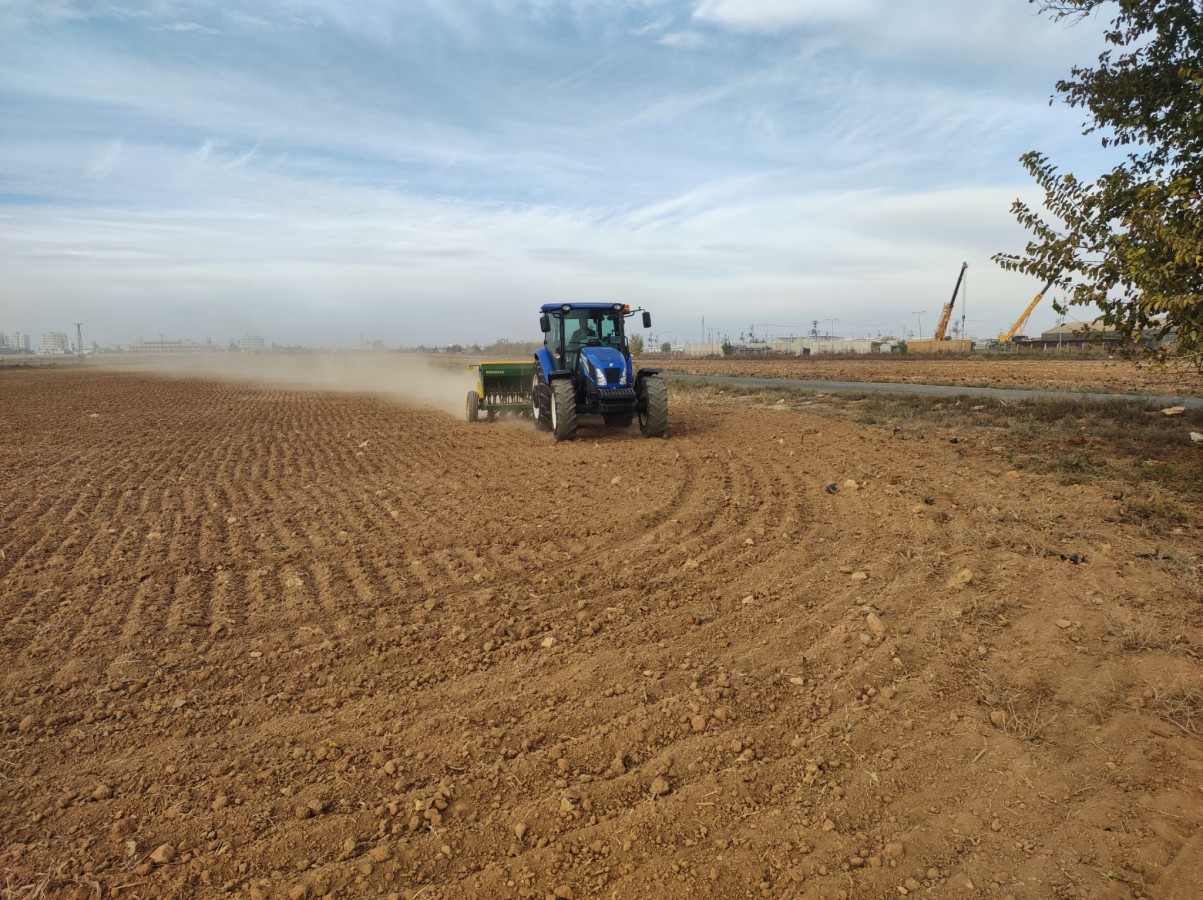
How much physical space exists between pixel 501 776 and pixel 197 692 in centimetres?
206

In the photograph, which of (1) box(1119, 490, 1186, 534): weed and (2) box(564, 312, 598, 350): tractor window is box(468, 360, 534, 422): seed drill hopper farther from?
(1) box(1119, 490, 1186, 534): weed

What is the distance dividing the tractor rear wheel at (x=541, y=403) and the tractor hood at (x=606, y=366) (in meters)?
1.37

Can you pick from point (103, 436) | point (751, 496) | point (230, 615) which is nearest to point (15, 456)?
point (103, 436)

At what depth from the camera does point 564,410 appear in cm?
1291

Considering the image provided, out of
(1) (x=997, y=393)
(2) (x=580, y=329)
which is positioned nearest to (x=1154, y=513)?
(2) (x=580, y=329)

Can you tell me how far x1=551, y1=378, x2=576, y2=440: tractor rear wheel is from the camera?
12.9 metres

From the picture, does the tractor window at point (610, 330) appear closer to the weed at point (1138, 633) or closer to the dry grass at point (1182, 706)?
the weed at point (1138, 633)

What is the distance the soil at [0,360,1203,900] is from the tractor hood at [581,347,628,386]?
492cm

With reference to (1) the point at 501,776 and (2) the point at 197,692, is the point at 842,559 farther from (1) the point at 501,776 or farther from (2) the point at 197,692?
(2) the point at 197,692

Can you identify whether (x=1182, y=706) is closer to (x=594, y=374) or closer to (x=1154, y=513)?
(x=1154, y=513)

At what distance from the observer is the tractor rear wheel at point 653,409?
13125mm

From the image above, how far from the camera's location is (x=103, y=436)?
14.9 m

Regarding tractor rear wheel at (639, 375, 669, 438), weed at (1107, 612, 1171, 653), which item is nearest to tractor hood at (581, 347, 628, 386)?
tractor rear wheel at (639, 375, 669, 438)

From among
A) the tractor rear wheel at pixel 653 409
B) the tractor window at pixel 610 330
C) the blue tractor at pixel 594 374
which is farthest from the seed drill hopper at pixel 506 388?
the tractor rear wheel at pixel 653 409
